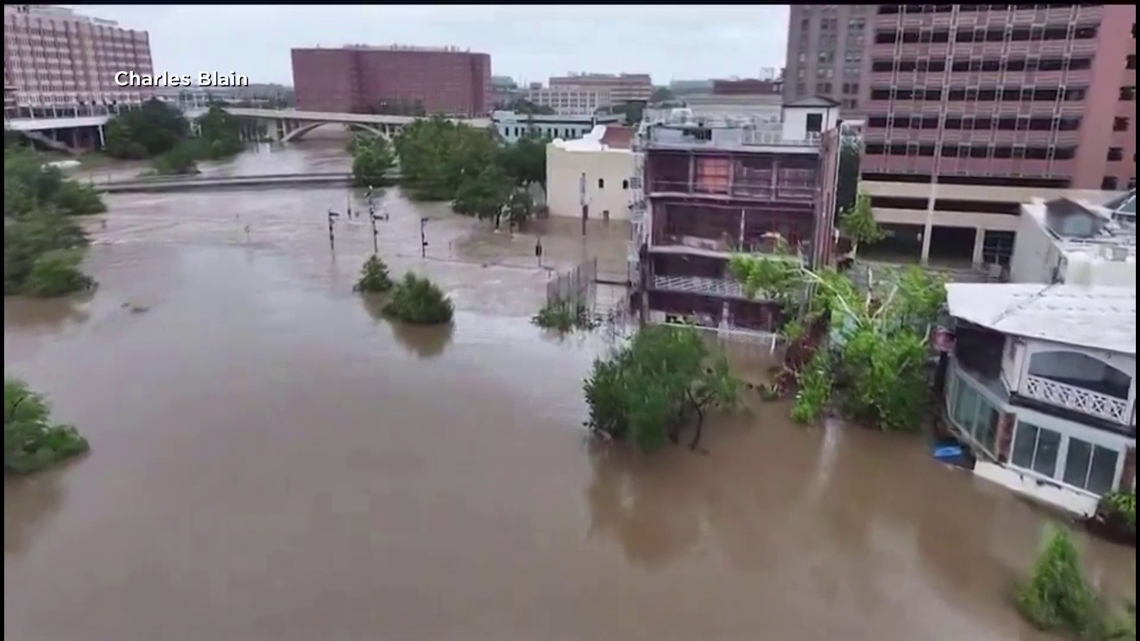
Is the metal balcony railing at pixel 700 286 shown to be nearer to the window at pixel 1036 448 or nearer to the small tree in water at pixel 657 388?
the small tree in water at pixel 657 388

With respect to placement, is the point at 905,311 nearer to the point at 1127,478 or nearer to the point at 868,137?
the point at 1127,478

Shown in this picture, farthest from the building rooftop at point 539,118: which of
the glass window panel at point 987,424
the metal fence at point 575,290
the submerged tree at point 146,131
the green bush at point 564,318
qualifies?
the glass window panel at point 987,424

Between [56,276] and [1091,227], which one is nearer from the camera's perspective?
[1091,227]

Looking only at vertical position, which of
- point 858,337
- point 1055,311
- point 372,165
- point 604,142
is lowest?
point 858,337

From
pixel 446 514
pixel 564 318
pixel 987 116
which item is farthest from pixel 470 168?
pixel 446 514

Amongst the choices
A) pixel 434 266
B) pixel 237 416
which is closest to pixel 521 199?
pixel 434 266

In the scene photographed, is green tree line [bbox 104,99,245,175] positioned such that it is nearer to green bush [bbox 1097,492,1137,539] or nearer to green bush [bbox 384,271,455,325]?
green bush [bbox 384,271,455,325]

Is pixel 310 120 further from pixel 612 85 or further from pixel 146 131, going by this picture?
pixel 612 85

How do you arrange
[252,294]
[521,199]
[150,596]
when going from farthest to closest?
1. [521,199]
2. [252,294]
3. [150,596]
